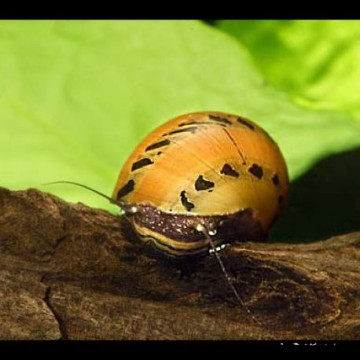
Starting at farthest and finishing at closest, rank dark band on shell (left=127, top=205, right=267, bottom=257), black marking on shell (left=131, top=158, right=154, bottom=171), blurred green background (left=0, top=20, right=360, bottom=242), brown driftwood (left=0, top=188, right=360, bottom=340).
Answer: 1. blurred green background (left=0, top=20, right=360, bottom=242)
2. black marking on shell (left=131, top=158, right=154, bottom=171)
3. dark band on shell (left=127, top=205, right=267, bottom=257)
4. brown driftwood (left=0, top=188, right=360, bottom=340)

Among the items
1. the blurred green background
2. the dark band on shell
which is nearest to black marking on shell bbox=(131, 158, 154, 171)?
the dark band on shell

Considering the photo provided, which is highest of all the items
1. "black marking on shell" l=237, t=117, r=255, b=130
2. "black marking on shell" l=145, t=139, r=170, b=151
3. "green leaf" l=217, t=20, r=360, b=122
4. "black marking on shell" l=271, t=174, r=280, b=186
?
"green leaf" l=217, t=20, r=360, b=122

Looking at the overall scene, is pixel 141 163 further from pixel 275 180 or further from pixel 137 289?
pixel 137 289

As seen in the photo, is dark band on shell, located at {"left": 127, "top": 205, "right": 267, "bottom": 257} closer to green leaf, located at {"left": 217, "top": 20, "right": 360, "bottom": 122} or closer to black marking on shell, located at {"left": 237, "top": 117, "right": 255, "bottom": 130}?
black marking on shell, located at {"left": 237, "top": 117, "right": 255, "bottom": 130}

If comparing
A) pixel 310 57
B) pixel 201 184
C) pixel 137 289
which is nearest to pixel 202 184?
pixel 201 184

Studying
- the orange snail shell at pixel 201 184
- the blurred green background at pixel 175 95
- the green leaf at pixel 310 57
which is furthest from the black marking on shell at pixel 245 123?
the green leaf at pixel 310 57

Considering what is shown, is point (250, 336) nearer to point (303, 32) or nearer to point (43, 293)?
point (43, 293)

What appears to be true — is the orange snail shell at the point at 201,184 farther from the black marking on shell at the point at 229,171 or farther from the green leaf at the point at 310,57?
the green leaf at the point at 310,57
